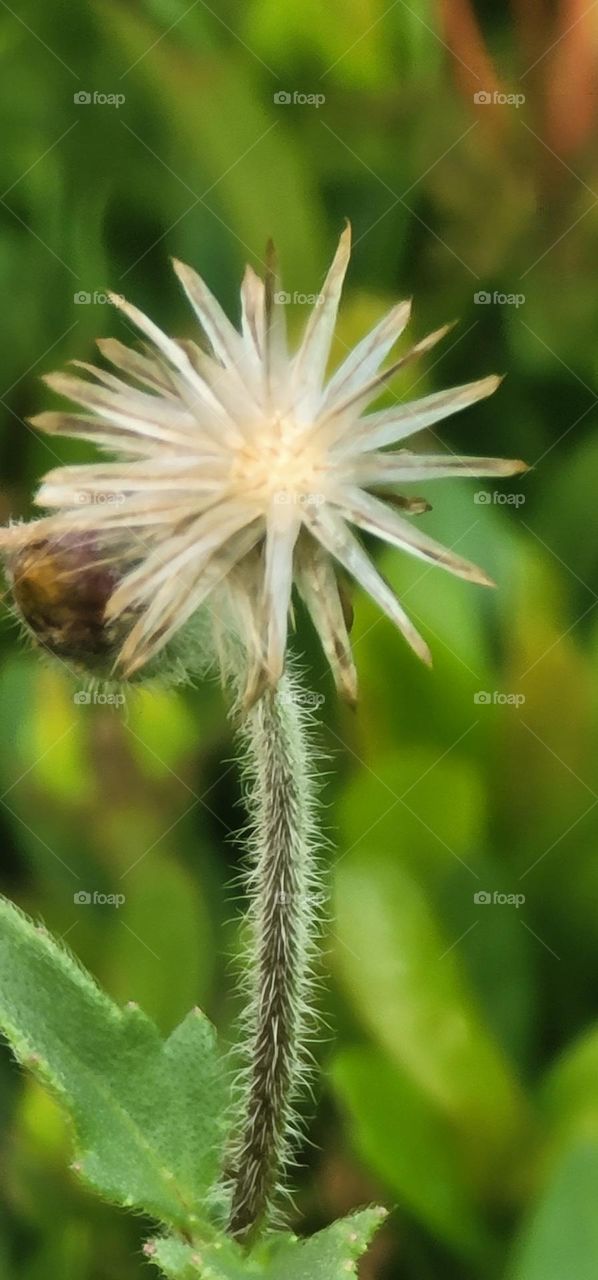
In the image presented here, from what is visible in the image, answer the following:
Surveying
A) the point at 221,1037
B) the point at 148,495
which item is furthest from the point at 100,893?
the point at 148,495

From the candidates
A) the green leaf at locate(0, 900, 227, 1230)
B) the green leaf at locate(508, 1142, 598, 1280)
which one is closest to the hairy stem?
the green leaf at locate(0, 900, 227, 1230)

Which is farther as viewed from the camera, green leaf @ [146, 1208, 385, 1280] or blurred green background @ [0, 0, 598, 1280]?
blurred green background @ [0, 0, 598, 1280]

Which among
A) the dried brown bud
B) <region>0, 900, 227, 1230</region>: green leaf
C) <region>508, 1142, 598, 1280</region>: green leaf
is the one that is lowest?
<region>508, 1142, 598, 1280</region>: green leaf

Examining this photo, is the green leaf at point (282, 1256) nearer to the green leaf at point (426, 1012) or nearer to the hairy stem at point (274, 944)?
the hairy stem at point (274, 944)

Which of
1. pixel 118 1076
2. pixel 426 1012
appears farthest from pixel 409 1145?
pixel 118 1076

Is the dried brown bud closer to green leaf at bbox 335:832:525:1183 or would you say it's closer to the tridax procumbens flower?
the tridax procumbens flower

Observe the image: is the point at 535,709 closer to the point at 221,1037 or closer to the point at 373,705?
the point at 373,705
